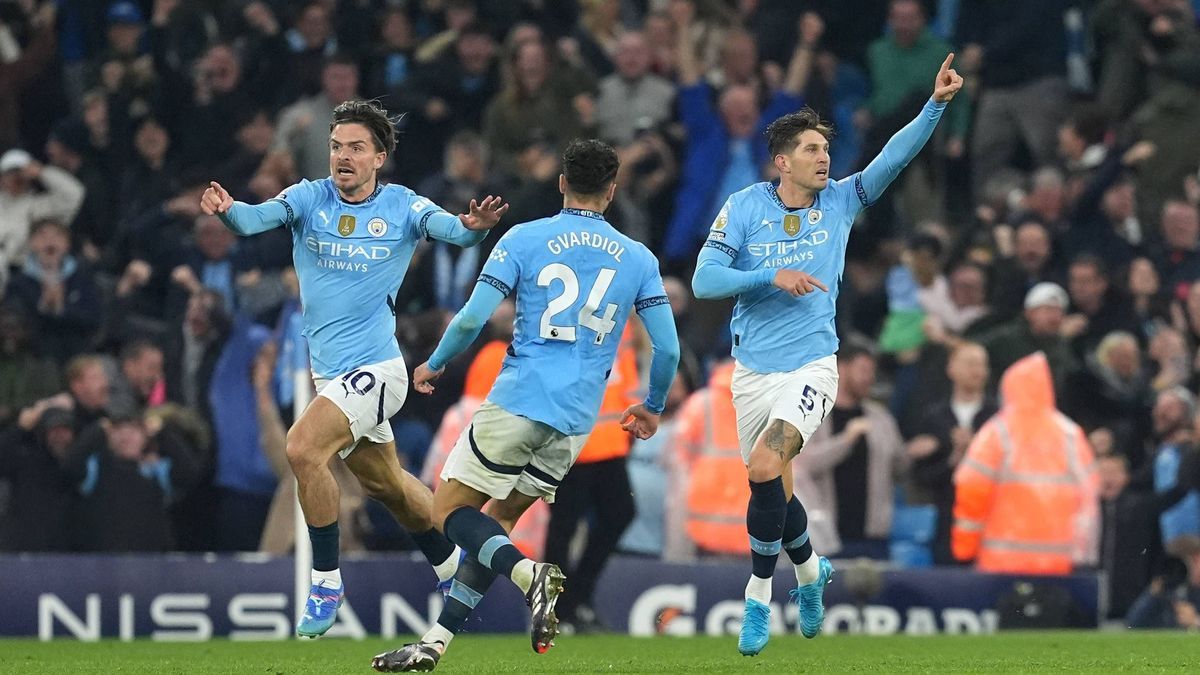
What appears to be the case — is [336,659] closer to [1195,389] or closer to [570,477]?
[570,477]

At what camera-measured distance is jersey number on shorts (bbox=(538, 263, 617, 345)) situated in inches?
412

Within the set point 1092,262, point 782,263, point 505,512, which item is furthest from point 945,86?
point 1092,262

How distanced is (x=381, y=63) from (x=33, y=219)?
11.4 feet

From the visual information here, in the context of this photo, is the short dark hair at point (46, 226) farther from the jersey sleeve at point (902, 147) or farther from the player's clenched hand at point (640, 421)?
the jersey sleeve at point (902, 147)

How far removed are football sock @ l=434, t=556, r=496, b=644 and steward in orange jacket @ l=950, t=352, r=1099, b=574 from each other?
19.8ft

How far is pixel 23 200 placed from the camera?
60.6ft

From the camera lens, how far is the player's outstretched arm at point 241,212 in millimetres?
10680

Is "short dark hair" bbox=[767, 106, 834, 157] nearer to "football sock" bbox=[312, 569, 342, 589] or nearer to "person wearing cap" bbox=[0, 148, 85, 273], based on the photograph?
"football sock" bbox=[312, 569, 342, 589]

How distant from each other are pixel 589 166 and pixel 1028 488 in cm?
612

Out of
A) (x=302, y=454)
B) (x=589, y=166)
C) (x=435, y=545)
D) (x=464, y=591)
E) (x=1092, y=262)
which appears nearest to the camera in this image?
(x=464, y=591)

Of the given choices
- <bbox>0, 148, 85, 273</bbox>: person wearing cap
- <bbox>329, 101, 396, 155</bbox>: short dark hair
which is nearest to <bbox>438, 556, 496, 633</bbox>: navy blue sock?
<bbox>329, 101, 396, 155</bbox>: short dark hair

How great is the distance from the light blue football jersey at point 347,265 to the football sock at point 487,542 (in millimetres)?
1153

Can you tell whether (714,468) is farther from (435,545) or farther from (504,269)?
(504,269)

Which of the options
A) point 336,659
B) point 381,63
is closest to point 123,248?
point 381,63
